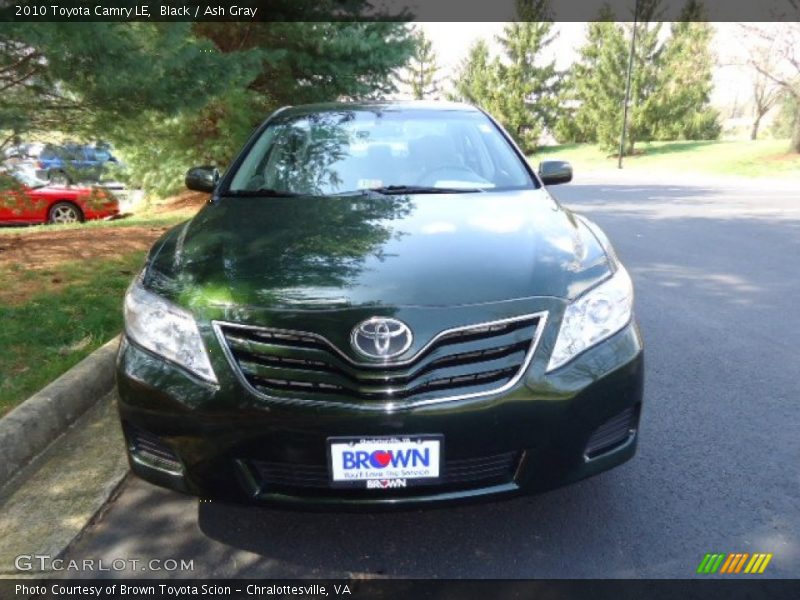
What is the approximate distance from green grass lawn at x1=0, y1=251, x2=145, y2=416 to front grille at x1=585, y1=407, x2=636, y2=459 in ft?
8.68

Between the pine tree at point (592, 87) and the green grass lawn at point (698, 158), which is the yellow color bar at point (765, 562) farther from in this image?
the pine tree at point (592, 87)

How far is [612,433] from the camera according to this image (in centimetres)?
215

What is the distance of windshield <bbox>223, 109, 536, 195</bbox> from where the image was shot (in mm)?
3301

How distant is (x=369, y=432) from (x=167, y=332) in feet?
2.52

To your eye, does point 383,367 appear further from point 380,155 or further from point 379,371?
point 380,155

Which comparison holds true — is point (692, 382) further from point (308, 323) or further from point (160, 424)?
point (160, 424)

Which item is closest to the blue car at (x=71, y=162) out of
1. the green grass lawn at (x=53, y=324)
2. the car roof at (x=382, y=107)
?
the green grass lawn at (x=53, y=324)

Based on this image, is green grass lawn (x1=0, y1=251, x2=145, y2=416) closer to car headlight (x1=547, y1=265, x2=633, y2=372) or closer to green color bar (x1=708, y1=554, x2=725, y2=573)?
car headlight (x1=547, y1=265, x2=633, y2=372)

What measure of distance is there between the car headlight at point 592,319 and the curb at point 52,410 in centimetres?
225

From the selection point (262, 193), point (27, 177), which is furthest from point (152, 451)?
point (27, 177)

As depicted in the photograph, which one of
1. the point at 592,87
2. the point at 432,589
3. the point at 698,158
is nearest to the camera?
the point at 432,589

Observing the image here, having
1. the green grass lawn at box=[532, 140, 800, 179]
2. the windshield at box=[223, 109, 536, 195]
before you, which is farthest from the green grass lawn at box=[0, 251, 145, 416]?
Result: the green grass lawn at box=[532, 140, 800, 179]

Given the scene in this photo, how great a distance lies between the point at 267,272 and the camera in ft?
7.27

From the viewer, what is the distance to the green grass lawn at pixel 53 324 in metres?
3.44
